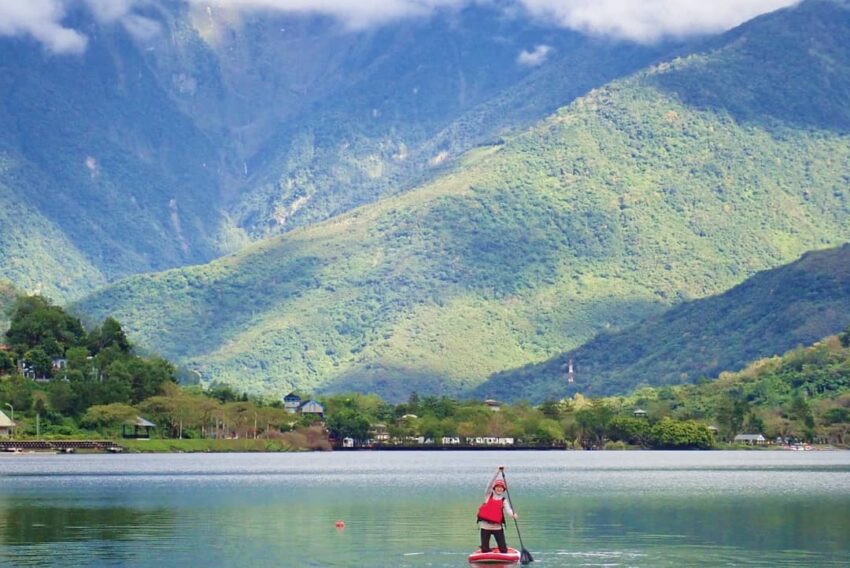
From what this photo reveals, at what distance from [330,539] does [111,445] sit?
106277 mm

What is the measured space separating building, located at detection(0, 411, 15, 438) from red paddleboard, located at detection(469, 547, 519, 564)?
114m

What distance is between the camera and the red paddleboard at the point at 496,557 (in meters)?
59.9

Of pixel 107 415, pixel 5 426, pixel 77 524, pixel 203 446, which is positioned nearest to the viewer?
pixel 77 524

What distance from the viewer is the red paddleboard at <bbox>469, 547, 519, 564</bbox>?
59.9 metres

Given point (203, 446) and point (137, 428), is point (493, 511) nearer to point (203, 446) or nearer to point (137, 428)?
point (137, 428)

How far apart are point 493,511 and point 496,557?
151 centimetres

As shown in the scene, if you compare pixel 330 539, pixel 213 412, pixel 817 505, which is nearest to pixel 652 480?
pixel 817 505

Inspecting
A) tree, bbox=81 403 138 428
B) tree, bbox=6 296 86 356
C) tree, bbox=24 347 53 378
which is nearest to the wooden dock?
tree, bbox=81 403 138 428

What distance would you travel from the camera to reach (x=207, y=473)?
411 ft

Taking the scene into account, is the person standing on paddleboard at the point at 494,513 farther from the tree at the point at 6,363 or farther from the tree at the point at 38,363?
the tree at the point at 38,363

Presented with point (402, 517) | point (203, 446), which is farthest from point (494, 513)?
point (203, 446)

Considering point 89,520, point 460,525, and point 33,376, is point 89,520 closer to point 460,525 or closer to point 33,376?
point 460,525

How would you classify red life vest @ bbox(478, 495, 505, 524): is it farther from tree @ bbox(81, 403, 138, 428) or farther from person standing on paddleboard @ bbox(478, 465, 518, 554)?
tree @ bbox(81, 403, 138, 428)

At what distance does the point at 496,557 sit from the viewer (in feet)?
197
